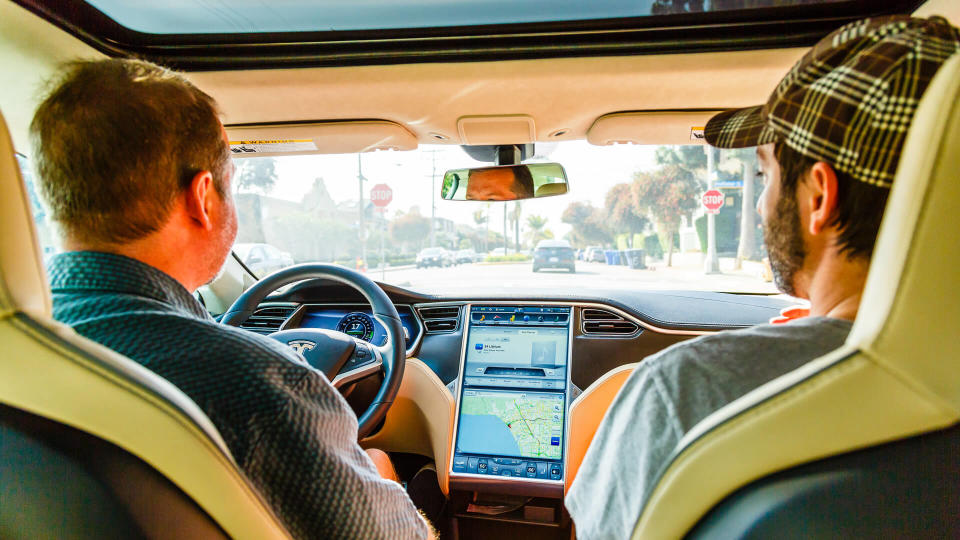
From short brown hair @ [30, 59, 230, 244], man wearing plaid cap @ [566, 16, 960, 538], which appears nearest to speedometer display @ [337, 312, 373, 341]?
short brown hair @ [30, 59, 230, 244]

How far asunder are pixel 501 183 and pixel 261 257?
170 cm

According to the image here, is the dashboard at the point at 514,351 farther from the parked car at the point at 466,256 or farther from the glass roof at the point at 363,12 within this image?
the parked car at the point at 466,256

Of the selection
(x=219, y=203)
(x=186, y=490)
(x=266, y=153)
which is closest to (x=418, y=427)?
(x=266, y=153)

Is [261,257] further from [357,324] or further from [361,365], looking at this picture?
[361,365]

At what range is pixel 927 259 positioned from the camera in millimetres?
617

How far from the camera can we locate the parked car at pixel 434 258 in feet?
16.9

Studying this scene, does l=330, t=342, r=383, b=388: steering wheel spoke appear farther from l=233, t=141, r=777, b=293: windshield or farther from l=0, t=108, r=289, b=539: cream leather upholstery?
l=0, t=108, r=289, b=539: cream leather upholstery

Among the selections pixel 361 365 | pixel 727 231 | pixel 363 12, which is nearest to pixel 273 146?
pixel 363 12

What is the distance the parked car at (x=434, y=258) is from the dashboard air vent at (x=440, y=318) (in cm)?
185

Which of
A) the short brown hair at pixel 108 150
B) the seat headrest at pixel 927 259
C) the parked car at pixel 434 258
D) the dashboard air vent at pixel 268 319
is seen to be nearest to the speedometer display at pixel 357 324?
the dashboard air vent at pixel 268 319

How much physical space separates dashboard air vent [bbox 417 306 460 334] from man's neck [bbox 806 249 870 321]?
2.21 metres

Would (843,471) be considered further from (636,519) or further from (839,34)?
(839,34)

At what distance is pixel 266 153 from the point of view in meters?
3.07

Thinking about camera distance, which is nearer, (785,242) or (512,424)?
(785,242)
